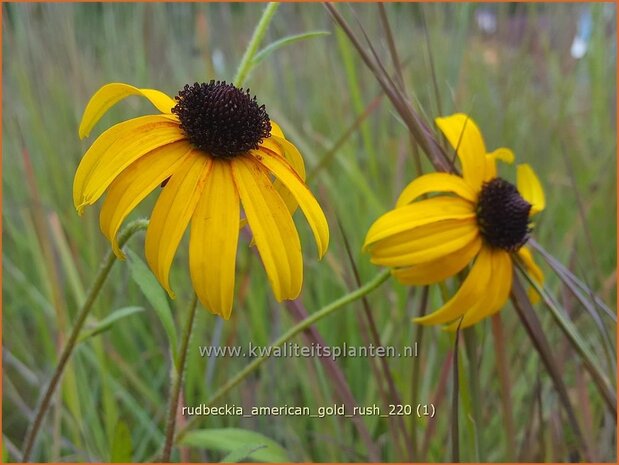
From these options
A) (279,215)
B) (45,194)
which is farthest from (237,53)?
(279,215)

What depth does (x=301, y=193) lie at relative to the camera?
43cm

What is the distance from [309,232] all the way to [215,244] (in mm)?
547

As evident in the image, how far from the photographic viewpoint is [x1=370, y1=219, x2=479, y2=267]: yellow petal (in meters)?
0.51

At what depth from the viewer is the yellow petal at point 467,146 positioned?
562mm

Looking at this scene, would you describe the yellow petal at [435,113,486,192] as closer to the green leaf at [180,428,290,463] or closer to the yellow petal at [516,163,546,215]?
the yellow petal at [516,163,546,215]

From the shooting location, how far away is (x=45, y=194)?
3.36ft

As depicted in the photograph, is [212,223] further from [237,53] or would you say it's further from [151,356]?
[237,53]

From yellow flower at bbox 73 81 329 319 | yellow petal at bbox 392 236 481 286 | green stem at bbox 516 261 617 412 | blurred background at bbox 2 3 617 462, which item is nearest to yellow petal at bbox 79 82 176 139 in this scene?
yellow flower at bbox 73 81 329 319

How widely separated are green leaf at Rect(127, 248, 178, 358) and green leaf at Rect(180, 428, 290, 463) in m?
0.10

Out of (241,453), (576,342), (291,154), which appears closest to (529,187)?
(576,342)

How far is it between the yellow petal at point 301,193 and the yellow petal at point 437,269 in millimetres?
111

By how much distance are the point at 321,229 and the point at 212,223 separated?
0.24ft

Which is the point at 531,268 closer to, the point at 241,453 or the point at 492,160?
the point at 492,160

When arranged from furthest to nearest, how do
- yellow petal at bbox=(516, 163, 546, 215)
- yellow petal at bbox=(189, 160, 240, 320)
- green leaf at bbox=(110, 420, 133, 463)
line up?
yellow petal at bbox=(516, 163, 546, 215)
green leaf at bbox=(110, 420, 133, 463)
yellow petal at bbox=(189, 160, 240, 320)
